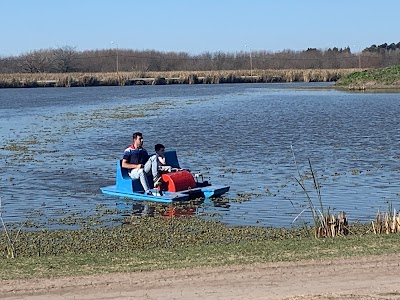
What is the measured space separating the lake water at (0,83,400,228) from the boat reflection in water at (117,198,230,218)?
63 millimetres

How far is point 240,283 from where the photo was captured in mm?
8680

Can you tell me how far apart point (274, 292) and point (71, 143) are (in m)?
20.6

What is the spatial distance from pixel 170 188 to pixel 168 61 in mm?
94170

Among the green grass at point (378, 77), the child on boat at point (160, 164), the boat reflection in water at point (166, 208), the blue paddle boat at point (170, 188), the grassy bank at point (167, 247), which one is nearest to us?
the grassy bank at point (167, 247)

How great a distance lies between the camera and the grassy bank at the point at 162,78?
78688 millimetres

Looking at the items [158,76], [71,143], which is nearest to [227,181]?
[71,143]

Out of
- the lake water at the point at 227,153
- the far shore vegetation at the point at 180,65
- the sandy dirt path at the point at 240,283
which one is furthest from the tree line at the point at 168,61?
the sandy dirt path at the point at 240,283

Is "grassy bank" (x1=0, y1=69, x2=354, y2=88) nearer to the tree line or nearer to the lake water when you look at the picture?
the tree line

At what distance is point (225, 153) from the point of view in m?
24.8

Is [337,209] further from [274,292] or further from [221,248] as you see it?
[274,292]

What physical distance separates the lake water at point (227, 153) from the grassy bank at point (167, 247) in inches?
44.9

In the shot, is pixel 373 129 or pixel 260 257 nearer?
pixel 260 257

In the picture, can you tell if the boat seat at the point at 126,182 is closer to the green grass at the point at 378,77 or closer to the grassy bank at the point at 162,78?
the green grass at the point at 378,77

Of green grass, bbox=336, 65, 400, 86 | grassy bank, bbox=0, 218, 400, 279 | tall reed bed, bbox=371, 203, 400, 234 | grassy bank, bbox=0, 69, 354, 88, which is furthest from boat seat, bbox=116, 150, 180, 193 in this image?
grassy bank, bbox=0, 69, 354, 88
